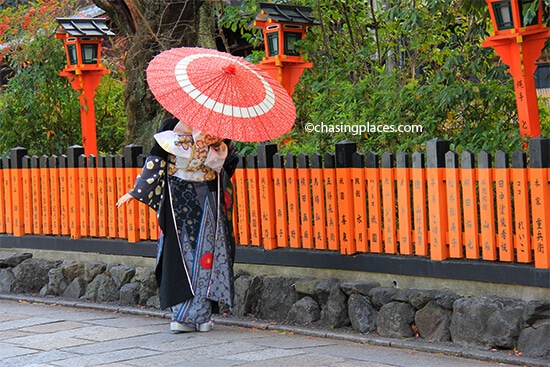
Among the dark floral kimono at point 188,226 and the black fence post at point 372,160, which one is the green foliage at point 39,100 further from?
the black fence post at point 372,160

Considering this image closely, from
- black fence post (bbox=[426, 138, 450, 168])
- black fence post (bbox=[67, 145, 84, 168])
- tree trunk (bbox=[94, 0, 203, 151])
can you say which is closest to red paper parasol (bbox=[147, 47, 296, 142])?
black fence post (bbox=[426, 138, 450, 168])

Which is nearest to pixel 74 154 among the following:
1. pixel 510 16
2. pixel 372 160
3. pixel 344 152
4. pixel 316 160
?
pixel 316 160

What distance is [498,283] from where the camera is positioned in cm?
682

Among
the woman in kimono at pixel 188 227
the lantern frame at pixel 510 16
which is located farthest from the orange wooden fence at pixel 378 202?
the lantern frame at pixel 510 16

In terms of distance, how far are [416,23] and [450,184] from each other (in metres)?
2.58

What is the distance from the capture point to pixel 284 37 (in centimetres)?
1040

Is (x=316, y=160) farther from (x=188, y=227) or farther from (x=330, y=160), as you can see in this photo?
(x=188, y=227)

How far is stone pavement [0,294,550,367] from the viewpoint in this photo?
6.64m

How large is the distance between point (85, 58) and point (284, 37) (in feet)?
10.5

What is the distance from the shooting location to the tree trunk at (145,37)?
11219 mm

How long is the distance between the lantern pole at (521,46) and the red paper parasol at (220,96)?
2.04 meters

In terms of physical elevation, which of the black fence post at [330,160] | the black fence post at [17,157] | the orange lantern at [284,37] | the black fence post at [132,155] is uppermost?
the orange lantern at [284,37]

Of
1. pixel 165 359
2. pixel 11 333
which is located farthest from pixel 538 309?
pixel 11 333

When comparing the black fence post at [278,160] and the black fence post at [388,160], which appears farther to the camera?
the black fence post at [278,160]
